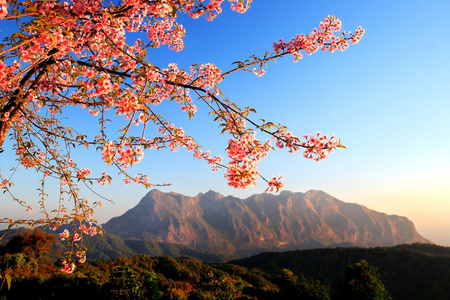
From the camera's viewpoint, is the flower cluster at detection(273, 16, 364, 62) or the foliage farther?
the foliage

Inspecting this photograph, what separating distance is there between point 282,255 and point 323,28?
61.2m

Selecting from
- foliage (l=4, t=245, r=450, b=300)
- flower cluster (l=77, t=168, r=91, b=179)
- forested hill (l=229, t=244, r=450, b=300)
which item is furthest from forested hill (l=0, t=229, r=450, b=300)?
flower cluster (l=77, t=168, r=91, b=179)

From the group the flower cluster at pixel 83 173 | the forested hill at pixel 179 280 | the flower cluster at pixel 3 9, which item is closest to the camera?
the flower cluster at pixel 3 9

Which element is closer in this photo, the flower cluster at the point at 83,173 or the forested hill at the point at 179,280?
the flower cluster at the point at 83,173

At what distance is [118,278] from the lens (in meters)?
11.4

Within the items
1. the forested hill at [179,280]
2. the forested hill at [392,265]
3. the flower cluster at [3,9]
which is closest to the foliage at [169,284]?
the forested hill at [179,280]

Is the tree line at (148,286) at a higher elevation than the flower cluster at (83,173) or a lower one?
lower

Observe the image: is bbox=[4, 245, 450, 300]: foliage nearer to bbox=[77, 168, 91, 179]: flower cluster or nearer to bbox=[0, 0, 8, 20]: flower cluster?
bbox=[77, 168, 91, 179]: flower cluster

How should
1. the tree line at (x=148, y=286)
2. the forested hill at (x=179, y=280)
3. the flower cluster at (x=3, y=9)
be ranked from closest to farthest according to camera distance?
the flower cluster at (x=3, y=9) < the tree line at (x=148, y=286) < the forested hill at (x=179, y=280)

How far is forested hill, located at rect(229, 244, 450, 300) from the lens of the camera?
116 ft

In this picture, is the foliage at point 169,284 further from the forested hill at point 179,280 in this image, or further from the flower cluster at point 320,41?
the flower cluster at point 320,41

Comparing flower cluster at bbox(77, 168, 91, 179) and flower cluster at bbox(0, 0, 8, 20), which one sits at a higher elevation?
flower cluster at bbox(0, 0, 8, 20)

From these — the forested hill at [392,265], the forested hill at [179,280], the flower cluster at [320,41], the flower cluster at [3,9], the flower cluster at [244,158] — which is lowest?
the forested hill at [392,265]

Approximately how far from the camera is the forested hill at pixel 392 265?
1390 inches
